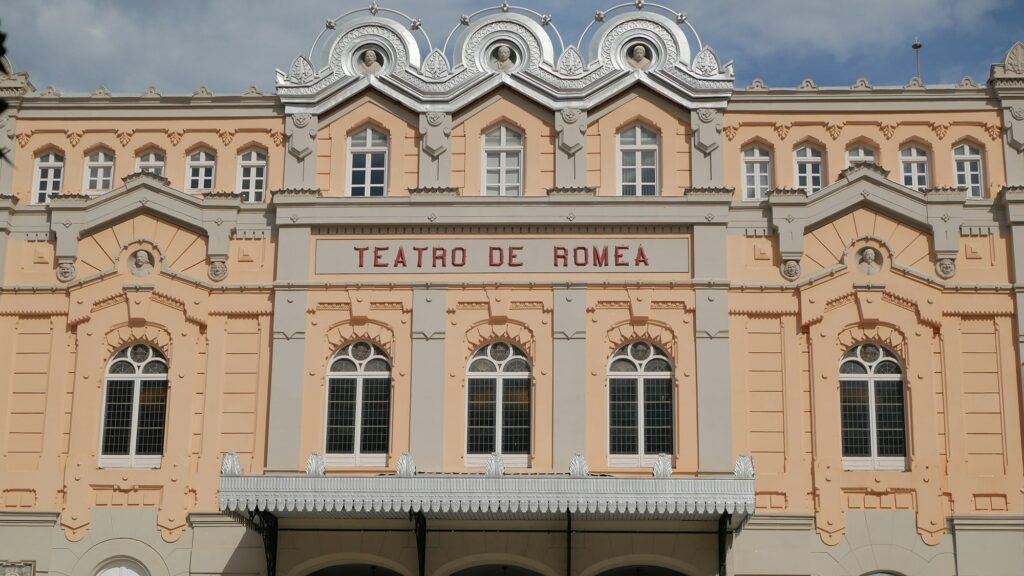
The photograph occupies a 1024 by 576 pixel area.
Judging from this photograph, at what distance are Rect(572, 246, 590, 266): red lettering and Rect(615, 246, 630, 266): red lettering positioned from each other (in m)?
0.71

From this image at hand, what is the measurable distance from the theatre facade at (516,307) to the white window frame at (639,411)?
0.07 meters

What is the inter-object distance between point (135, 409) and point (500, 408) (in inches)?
341

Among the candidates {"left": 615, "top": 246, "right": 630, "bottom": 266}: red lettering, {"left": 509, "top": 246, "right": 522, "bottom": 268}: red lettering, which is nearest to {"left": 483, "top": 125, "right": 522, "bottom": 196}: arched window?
{"left": 509, "top": 246, "right": 522, "bottom": 268}: red lettering

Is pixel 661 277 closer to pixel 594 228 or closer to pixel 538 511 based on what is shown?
pixel 594 228

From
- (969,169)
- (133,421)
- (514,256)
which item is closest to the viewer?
(133,421)

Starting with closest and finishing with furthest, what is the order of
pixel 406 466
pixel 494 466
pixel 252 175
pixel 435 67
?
1. pixel 406 466
2. pixel 494 466
3. pixel 435 67
4. pixel 252 175

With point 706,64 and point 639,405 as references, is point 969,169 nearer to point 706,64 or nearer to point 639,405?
point 706,64

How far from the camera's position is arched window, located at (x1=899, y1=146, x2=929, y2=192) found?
104ft

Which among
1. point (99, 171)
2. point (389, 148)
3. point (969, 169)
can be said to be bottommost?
point (99, 171)

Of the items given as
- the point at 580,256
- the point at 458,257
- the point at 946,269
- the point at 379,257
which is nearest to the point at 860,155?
the point at 946,269

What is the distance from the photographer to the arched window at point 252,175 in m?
32.2

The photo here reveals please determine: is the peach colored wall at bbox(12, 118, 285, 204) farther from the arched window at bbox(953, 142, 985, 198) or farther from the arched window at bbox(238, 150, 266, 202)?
the arched window at bbox(953, 142, 985, 198)

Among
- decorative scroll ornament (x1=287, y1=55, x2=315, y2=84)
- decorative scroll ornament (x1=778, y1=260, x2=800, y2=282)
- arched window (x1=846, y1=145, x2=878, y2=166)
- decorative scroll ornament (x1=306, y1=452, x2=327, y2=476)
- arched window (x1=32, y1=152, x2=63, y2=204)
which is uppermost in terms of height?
decorative scroll ornament (x1=287, y1=55, x2=315, y2=84)

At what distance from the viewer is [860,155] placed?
31.8 meters
